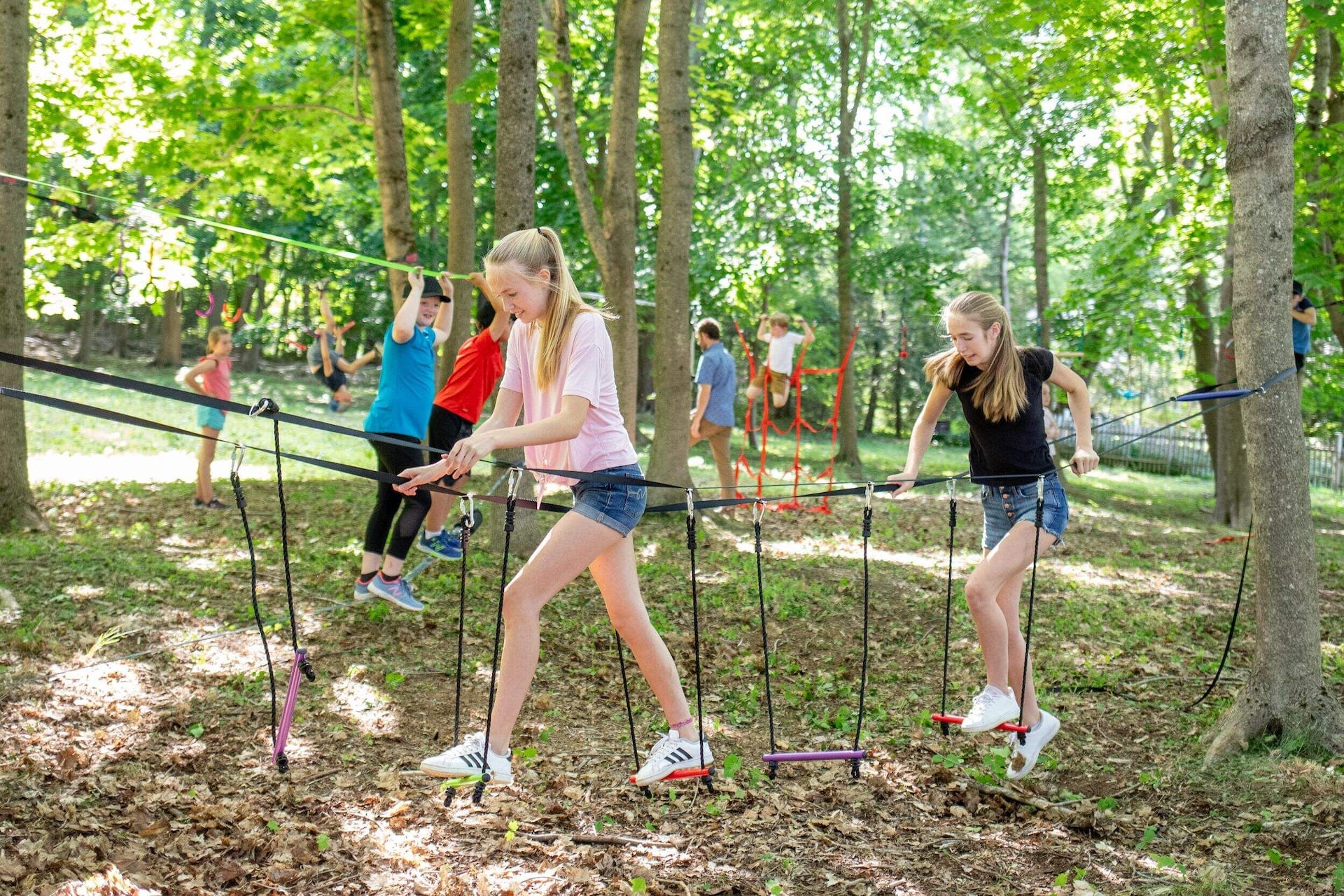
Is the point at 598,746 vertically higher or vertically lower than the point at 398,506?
lower

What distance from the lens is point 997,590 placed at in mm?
4320

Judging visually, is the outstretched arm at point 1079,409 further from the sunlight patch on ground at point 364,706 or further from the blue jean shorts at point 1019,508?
the sunlight patch on ground at point 364,706

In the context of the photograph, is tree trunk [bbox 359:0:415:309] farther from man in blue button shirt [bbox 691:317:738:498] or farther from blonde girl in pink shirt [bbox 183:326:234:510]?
man in blue button shirt [bbox 691:317:738:498]

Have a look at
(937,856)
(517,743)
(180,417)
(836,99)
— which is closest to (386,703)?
(517,743)

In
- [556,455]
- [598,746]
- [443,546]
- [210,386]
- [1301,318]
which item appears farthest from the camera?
[210,386]

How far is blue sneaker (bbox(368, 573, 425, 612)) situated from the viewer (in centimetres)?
632

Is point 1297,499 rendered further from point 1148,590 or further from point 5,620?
point 5,620

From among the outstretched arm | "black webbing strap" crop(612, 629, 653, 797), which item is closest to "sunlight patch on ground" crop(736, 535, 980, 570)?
"black webbing strap" crop(612, 629, 653, 797)

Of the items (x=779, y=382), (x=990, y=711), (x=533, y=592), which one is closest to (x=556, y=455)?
(x=533, y=592)

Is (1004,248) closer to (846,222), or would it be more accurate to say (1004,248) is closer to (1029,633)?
(846,222)

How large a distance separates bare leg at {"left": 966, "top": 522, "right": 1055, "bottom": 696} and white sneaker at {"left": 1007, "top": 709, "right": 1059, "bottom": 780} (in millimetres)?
287

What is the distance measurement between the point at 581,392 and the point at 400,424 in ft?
9.70

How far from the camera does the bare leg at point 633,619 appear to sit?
12.0 feet

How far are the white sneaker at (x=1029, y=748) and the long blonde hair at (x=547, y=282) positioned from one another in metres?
2.52
